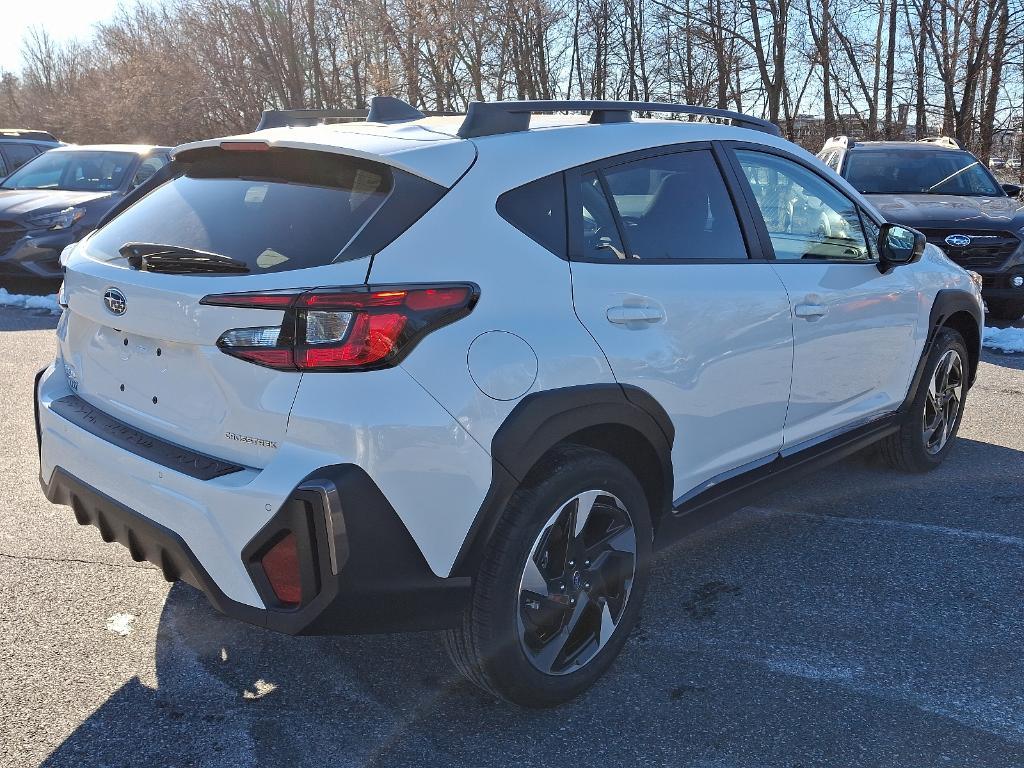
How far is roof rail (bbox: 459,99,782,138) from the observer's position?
110 inches

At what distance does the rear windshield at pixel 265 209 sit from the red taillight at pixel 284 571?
2.25 feet

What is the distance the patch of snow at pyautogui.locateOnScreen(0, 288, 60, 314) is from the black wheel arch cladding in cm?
806

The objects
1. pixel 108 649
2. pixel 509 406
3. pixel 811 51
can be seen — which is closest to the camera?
pixel 509 406

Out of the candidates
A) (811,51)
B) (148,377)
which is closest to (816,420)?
(148,377)

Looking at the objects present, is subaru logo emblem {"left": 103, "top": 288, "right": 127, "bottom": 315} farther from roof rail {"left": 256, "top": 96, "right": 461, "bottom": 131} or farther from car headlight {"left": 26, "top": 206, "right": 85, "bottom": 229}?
car headlight {"left": 26, "top": 206, "right": 85, "bottom": 229}

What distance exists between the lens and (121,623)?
323cm

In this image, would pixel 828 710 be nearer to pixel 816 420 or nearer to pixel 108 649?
pixel 816 420

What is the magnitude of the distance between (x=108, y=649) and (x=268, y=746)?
804 mm

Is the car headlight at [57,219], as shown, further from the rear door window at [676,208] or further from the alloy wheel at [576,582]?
the alloy wheel at [576,582]

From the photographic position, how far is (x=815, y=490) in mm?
4781

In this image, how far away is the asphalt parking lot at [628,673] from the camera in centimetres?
260

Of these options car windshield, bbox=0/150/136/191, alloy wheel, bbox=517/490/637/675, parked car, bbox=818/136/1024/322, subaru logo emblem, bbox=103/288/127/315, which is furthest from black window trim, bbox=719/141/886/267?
car windshield, bbox=0/150/136/191

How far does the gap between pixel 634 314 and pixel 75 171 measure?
1051 centimetres

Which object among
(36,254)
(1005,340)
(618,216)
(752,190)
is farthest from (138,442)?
(36,254)
